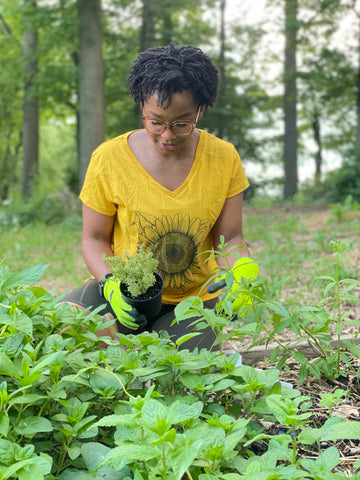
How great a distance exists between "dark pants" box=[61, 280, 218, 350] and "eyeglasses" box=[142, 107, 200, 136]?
84 centimetres

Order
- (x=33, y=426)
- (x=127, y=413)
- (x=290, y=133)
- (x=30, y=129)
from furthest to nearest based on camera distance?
(x=290, y=133) → (x=30, y=129) → (x=127, y=413) → (x=33, y=426)

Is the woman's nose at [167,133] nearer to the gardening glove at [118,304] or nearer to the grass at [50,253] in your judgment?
the gardening glove at [118,304]

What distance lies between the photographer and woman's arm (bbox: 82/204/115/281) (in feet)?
8.15

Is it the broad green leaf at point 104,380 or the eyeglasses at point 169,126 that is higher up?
the eyeglasses at point 169,126

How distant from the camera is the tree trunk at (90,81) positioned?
31.6ft

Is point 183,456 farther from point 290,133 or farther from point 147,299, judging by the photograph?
point 290,133

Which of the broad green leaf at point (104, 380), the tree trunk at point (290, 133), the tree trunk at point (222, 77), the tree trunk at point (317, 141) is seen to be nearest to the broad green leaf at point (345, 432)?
the broad green leaf at point (104, 380)

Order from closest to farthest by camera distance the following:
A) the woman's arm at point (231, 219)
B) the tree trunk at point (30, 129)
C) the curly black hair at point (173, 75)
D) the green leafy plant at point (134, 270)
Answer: the green leafy plant at point (134, 270)
the curly black hair at point (173, 75)
the woman's arm at point (231, 219)
the tree trunk at point (30, 129)

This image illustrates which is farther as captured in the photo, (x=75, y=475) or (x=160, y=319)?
(x=160, y=319)

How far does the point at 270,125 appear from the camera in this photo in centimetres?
2108

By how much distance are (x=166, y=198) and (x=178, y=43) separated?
1218 cm

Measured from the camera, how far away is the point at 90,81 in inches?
380

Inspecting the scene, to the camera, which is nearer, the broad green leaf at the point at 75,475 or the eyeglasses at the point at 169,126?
the broad green leaf at the point at 75,475

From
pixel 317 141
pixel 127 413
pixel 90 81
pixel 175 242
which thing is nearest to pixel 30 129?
pixel 90 81
